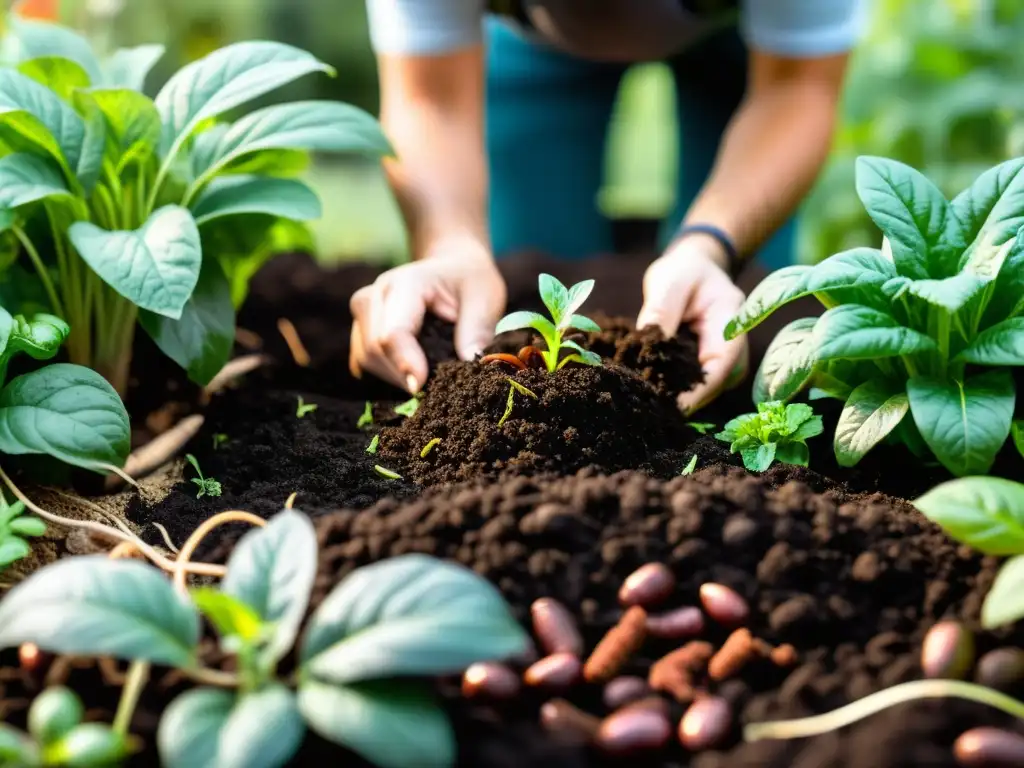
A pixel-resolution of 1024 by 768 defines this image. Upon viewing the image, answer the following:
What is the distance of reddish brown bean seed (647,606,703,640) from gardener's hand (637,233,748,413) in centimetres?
60

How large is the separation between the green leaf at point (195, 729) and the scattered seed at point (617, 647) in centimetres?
39

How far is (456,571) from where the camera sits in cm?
92

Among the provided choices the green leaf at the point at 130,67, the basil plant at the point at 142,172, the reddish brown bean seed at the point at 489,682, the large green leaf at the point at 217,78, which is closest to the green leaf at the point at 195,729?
the reddish brown bean seed at the point at 489,682

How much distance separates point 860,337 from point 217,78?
119 cm

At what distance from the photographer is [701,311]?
5.86 ft

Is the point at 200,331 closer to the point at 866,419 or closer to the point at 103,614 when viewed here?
the point at 103,614

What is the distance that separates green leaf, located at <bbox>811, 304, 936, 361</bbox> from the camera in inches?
50.6

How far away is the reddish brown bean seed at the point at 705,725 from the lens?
97 centimetres

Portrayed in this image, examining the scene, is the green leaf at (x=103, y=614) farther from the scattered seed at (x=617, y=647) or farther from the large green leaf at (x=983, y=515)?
the large green leaf at (x=983, y=515)

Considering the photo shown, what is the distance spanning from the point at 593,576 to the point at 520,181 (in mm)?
2226

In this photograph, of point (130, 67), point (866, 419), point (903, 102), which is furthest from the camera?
point (903, 102)

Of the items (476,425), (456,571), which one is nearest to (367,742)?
(456,571)

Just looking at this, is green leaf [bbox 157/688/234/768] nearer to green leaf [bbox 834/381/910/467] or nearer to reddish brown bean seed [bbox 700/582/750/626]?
reddish brown bean seed [bbox 700/582/750/626]

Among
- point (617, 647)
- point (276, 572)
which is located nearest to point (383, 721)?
point (276, 572)
